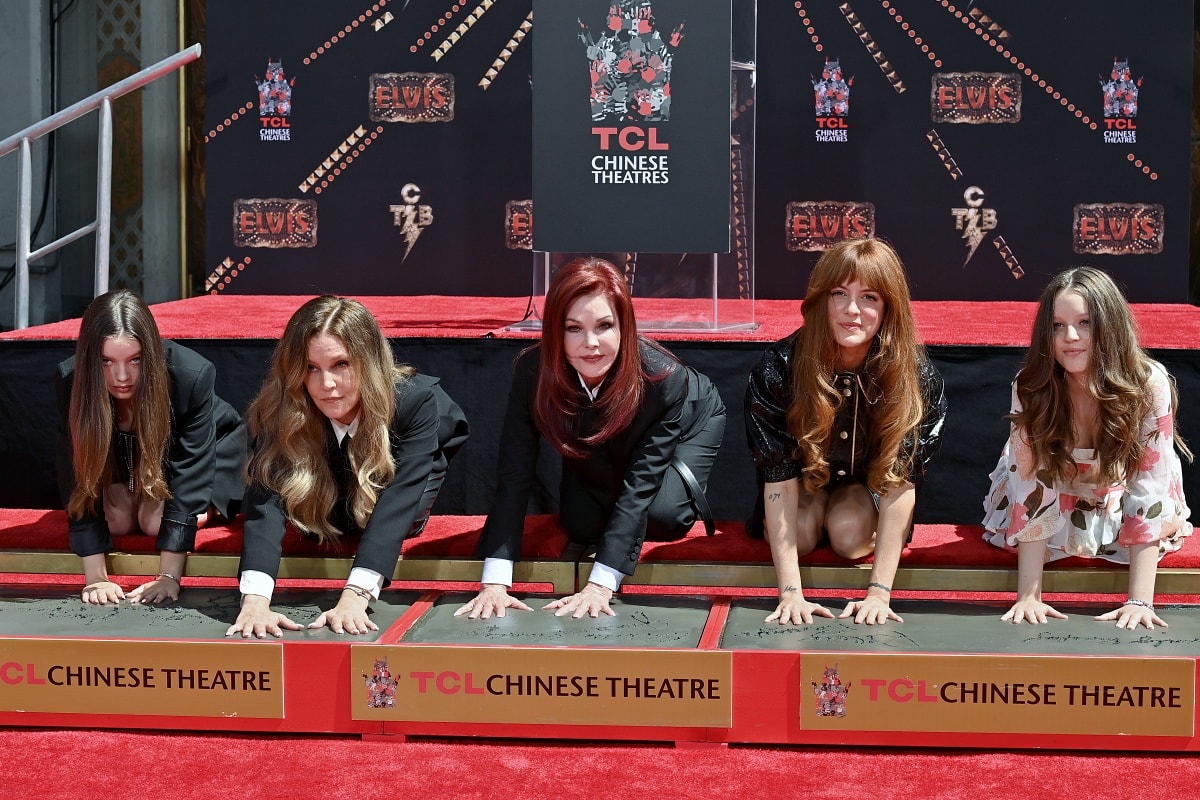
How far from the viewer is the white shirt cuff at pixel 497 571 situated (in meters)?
2.79

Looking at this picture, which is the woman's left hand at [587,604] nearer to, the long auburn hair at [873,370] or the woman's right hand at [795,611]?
the woman's right hand at [795,611]

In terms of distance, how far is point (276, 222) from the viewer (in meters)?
6.06

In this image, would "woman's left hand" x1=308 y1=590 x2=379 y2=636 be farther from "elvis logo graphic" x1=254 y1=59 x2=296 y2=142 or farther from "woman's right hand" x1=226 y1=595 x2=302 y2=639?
"elvis logo graphic" x1=254 y1=59 x2=296 y2=142

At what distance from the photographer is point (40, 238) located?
6.45m

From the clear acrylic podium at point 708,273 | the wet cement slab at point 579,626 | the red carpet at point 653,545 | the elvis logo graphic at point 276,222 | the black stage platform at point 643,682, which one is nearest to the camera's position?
the black stage platform at point 643,682

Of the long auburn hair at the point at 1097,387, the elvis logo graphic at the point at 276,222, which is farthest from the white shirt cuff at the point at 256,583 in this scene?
the elvis logo graphic at the point at 276,222

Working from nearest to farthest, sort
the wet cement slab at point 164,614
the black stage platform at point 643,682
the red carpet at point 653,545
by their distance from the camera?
the black stage platform at point 643,682 < the wet cement slab at point 164,614 < the red carpet at point 653,545

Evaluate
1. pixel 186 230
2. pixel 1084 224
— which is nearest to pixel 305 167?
pixel 186 230

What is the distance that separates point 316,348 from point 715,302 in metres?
1.56

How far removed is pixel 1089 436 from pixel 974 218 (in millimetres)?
3104

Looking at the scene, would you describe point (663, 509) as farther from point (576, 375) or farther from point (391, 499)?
point (391, 499)

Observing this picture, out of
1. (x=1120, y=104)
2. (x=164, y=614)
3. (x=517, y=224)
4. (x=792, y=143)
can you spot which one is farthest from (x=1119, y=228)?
(x=164, y=614)

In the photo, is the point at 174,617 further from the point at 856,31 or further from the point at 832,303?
the point at 856,31

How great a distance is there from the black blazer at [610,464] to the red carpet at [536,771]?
49cm
